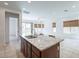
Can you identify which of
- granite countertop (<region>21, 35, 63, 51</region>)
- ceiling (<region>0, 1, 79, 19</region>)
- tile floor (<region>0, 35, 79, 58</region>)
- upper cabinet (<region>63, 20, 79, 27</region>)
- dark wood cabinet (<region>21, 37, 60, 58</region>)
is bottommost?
tile floor (<region>0, 35, 79, 58</region>)

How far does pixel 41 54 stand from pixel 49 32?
10.8 meters

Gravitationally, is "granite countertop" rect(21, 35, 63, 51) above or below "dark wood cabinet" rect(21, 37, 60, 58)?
above

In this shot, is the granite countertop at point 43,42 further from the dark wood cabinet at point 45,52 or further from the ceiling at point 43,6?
the ceiling at point 43,6

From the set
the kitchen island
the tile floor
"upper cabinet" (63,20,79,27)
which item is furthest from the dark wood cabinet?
"upper cabinet" (63,20,79,27)

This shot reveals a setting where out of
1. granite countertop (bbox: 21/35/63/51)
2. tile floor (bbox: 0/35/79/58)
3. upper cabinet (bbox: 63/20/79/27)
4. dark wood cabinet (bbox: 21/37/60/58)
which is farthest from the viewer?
upper cabinet (bbox: 63/20/79/27)

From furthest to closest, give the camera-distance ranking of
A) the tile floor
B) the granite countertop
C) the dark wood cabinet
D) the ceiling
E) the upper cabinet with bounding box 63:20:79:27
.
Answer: the upper cabinet with bounding box 63:20:79:27, the ceiling, the tile floor, the granite countertop, the dark wood cabinet

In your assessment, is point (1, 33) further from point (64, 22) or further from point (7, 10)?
point (64, 22)

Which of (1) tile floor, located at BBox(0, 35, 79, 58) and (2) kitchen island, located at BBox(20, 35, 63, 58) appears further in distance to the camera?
(1) tile floor, located at BBox(0, 35, 79, 58)

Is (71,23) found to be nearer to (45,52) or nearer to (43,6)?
(43,6)

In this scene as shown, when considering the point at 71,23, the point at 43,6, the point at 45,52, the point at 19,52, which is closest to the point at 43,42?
the point at 45,52

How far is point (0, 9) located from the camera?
5.77m

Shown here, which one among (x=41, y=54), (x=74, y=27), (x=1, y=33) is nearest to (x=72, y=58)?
(x=41, y=54)

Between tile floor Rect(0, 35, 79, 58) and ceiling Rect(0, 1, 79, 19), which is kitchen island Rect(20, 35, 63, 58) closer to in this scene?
tile floor Rect(0, 35, 79, 58)

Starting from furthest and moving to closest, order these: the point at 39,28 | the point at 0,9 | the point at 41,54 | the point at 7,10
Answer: the point at 39,28
the point at 7,10
the point at 0,9
the point at 41,54
